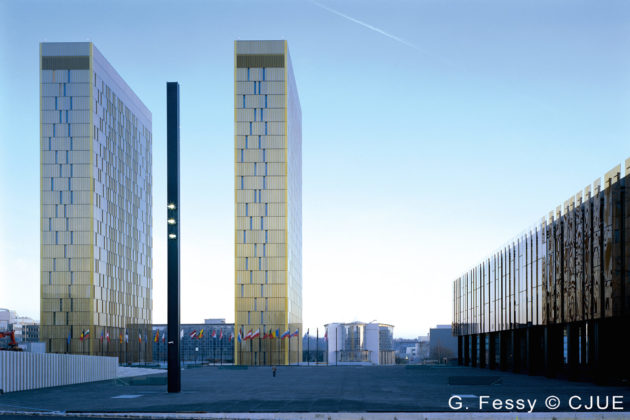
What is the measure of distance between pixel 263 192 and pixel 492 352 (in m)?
48.7

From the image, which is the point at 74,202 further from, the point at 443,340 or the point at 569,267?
the point at 443,340

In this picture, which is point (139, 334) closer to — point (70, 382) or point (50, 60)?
point (50, 60)

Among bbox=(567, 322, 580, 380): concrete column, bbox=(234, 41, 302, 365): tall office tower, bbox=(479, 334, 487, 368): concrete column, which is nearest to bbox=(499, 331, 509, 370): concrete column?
bbox=(479, 334, 487, 368): concrete column

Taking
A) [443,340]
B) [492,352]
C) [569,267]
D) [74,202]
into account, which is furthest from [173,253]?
[443,340]

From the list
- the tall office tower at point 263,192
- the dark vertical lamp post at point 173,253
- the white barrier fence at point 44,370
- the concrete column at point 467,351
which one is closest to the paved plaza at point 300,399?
the white barrier fence at point 44,370

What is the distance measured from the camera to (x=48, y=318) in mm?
110312

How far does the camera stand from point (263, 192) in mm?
115438

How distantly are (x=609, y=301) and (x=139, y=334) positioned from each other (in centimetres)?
10650

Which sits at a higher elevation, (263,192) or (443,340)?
(263,192)

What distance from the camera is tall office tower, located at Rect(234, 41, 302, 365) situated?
114125mm

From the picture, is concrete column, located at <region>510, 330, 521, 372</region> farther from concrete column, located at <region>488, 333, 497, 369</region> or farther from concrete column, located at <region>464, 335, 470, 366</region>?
concrete column, located at <region>464, 335, 470, 366</region>

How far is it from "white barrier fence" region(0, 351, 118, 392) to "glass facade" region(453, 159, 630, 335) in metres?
33.8

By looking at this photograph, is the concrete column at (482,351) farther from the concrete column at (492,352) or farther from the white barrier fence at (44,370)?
the white barrier fence at (44,370)

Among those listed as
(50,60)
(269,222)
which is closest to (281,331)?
(269,222)
